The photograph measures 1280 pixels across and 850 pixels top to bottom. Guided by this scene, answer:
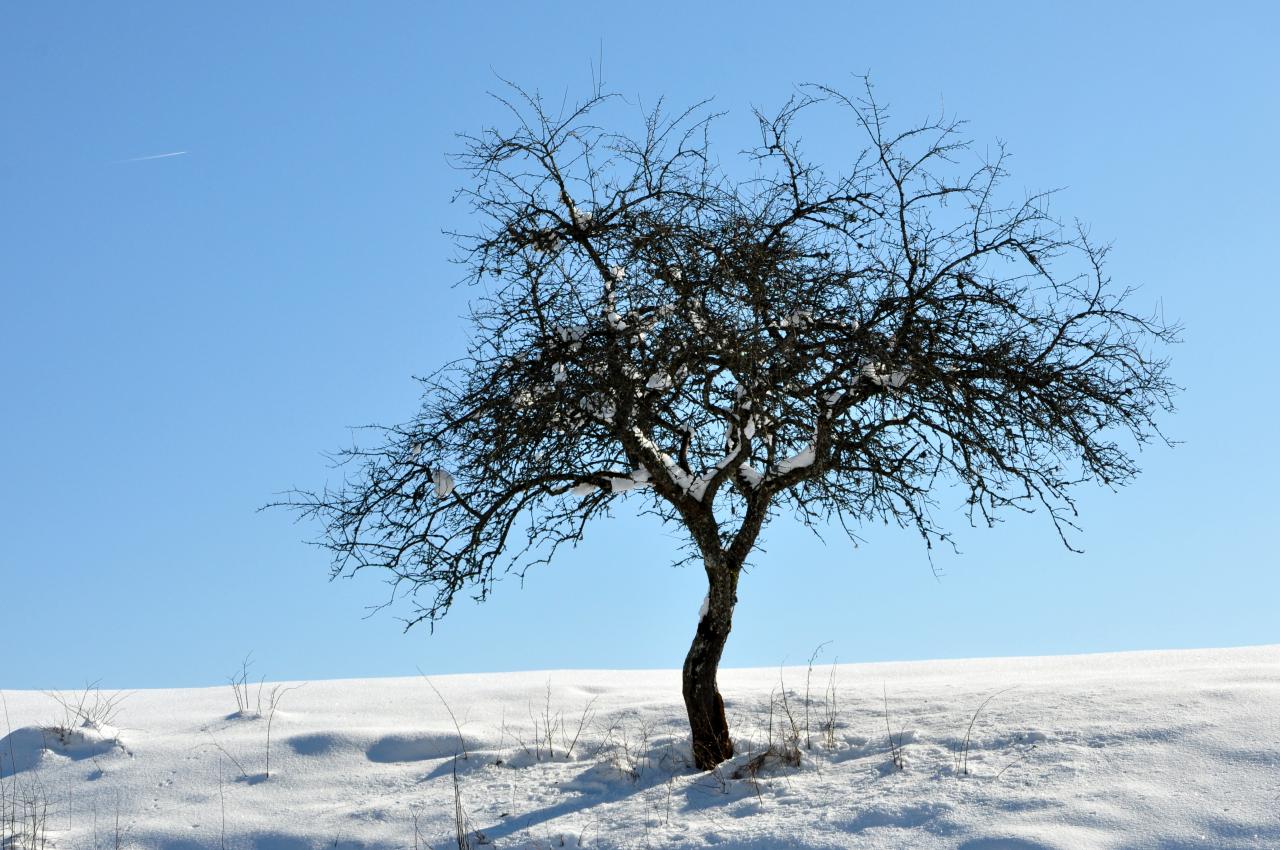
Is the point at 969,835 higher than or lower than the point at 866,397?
lower

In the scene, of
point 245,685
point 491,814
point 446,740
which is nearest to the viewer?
point 491,814

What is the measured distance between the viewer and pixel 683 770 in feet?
28.4

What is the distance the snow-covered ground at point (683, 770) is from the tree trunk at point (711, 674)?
19cm

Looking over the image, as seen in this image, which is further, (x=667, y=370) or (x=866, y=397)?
(x=866, y=397)

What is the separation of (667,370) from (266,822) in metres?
4.46

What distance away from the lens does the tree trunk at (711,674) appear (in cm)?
859

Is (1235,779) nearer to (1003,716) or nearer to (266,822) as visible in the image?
(1003,716)

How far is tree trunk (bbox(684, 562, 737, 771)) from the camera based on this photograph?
8594 mm

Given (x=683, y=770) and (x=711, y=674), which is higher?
(x=711, y=674)

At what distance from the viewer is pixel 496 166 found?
8953 millimetres

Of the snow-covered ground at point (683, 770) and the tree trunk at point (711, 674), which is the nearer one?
the snow-covered ground at point (683, 770)

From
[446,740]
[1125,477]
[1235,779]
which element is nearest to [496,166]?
[446,740]

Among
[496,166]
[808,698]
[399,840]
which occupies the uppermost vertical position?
[496,166]

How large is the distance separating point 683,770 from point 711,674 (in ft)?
2.49
